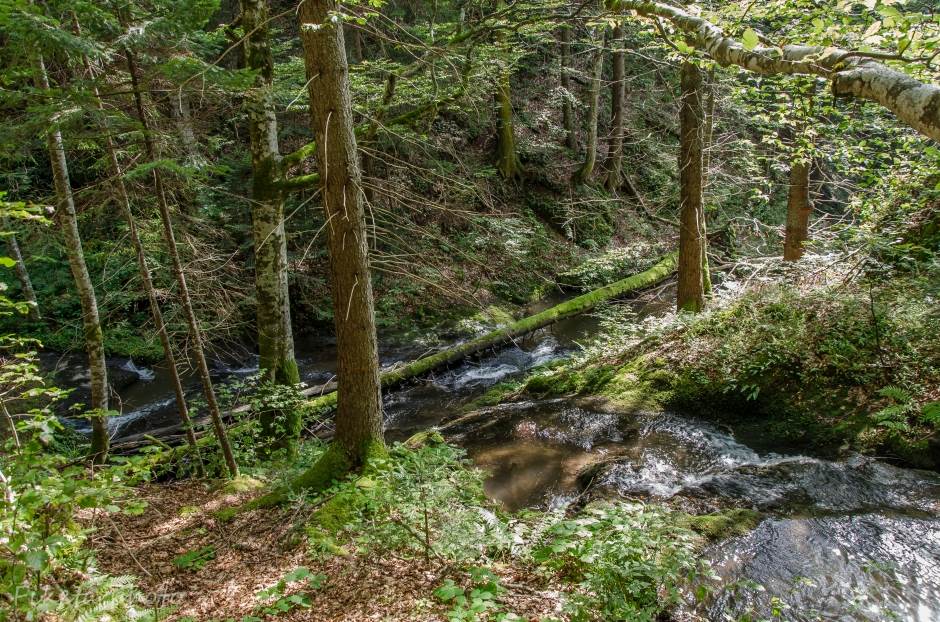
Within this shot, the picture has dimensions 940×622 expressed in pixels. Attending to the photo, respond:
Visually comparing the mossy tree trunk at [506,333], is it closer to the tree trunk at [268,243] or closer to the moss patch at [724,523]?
the tree trunk at [268,243]

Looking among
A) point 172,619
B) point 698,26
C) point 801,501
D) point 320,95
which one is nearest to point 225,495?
point 172,619

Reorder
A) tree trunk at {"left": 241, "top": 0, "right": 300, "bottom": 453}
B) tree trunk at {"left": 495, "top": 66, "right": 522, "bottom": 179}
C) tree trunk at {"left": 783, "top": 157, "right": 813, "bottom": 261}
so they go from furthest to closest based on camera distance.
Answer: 1. tree trunk at {"left": 495, "top": 66, "right": 522, "bottom": 179}
2. tree trunk at {"left": 783, "top": 157, "right": 813, "bottom": 261}
3. tree trunk at {"left": 241, "top": 0, "right": 300, "bottom": 453}

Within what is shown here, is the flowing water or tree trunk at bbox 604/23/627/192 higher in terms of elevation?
tree trunk at bbox 604/23/627/192

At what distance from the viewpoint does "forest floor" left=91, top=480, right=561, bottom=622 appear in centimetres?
351

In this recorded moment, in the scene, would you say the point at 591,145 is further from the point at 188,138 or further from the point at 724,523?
the point at 724,523

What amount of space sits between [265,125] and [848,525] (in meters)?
8.02

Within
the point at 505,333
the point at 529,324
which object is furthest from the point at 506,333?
the point at 529,324

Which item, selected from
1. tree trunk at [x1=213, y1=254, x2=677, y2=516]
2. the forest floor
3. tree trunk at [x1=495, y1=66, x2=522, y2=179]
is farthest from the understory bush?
tree trunk at [x1=495, y1=66, x2=522, y2=179]

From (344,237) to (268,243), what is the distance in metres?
3.17

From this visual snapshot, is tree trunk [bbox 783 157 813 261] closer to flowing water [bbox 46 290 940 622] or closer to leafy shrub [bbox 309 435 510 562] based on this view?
flowing water [bbox 46 290 940 622]

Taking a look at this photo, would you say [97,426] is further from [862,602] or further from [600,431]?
[862,602]

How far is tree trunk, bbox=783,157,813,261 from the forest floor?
8.70m

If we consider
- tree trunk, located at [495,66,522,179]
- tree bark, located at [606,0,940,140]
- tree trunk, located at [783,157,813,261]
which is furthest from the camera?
tree trunk, located at [495,66,522,179]

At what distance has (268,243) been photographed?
7477 mm
